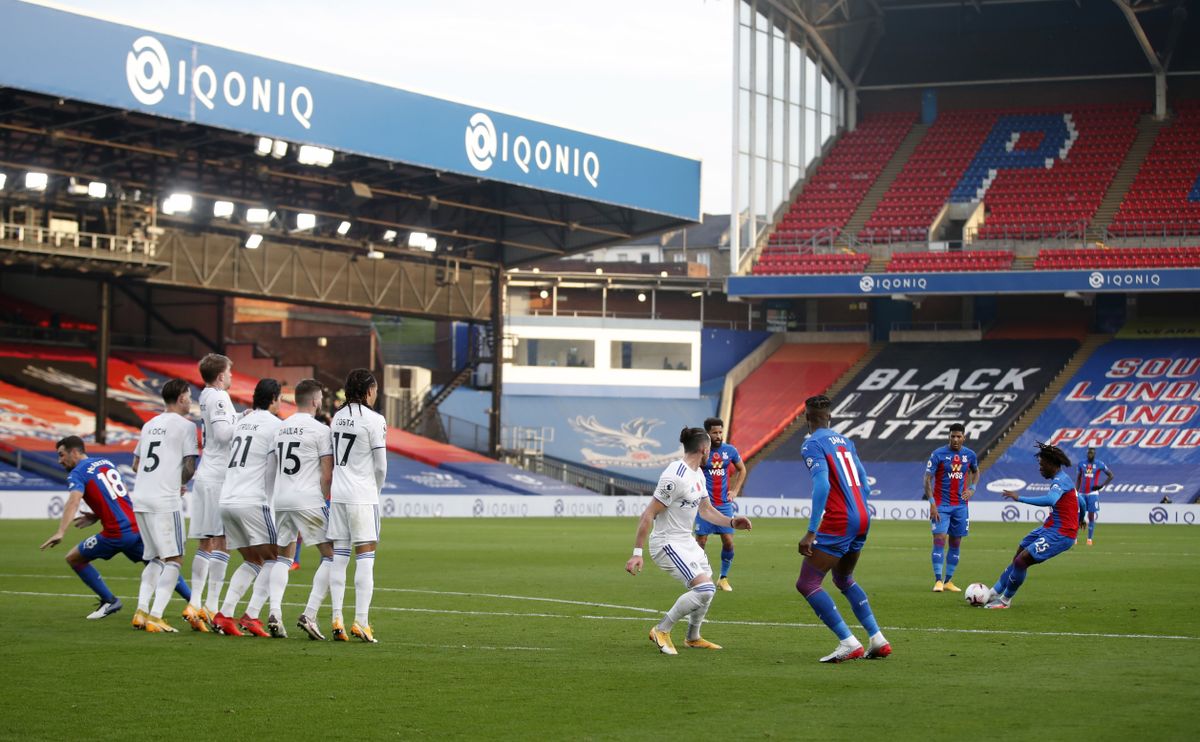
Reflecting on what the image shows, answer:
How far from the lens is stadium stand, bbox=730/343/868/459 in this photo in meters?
60.5

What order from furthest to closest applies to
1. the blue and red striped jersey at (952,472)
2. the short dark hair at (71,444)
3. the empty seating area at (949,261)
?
the empty seating area at (949,261) < the blue and red striped jersey at (952,472) < the short dark hair at (71,444)

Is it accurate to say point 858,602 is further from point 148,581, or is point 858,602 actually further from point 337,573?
point 148,581

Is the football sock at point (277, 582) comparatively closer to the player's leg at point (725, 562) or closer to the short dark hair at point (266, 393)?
the short dark hair at point (266, 393)

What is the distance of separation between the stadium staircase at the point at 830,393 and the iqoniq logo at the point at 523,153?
48.1 ft

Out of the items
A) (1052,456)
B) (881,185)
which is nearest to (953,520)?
(1052,456)

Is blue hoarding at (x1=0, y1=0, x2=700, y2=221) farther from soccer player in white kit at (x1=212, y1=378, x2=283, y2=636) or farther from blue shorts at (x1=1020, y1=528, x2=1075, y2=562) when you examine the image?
blue shorts at (x1=1020, y1=528, x2=1075, y2=562)

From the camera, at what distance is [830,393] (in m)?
61.2

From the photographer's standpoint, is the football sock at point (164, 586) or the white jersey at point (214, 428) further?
the football sock at point (164, 586)

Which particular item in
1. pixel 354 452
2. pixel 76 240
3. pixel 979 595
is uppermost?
pixel 76 240

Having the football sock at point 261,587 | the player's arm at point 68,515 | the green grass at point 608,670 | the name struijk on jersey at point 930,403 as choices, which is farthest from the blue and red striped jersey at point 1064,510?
the name struijk on jersey at point 930,403

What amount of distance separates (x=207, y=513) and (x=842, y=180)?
2178 inches

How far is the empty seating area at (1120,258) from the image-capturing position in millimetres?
55156

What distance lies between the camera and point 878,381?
2393 inches

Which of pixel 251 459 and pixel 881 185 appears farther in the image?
pixel 881 185
